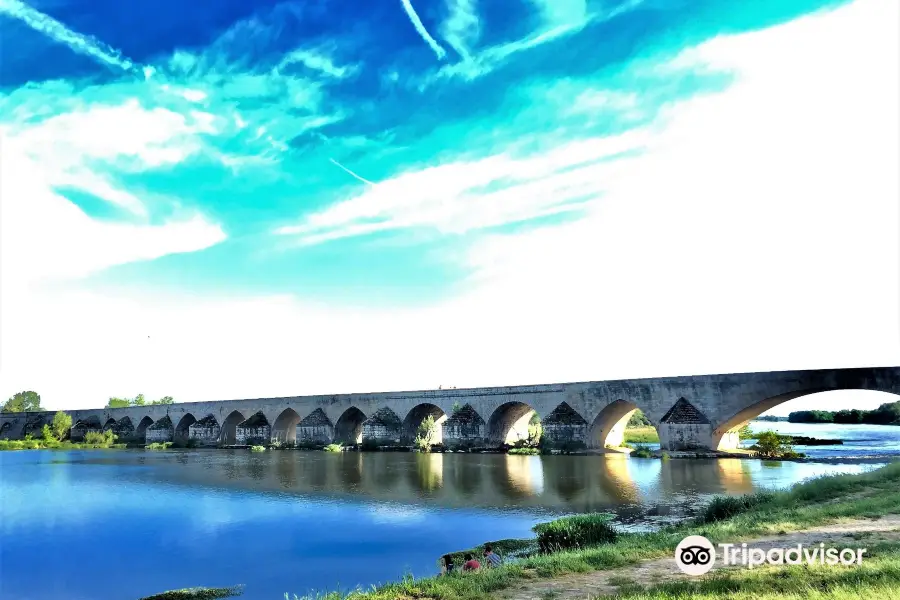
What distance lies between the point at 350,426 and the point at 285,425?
336 inches

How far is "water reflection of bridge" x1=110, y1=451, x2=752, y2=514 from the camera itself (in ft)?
59.3

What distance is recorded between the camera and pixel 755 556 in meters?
7.48

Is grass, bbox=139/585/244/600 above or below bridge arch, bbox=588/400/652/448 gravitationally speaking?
above

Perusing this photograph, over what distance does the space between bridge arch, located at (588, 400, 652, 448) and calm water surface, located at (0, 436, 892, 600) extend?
387cm

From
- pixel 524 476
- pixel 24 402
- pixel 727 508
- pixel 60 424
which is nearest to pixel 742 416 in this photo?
pixel 524 476

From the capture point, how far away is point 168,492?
861 inches

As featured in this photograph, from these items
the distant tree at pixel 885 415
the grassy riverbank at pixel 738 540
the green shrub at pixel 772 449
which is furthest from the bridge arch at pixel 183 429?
the distant tree at pixel 885 415

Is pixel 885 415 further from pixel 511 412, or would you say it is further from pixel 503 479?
pixel 503 479

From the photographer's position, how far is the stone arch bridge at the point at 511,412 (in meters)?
28.2

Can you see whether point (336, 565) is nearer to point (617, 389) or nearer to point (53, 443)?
point (617, 389)

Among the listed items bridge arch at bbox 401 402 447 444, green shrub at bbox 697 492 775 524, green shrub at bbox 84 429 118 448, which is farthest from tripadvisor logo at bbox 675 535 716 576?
green shrub at bbox 84 429 118 448

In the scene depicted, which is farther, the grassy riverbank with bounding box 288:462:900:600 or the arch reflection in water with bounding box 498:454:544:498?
the arch reflection in water with bounding box 498:454:544:498

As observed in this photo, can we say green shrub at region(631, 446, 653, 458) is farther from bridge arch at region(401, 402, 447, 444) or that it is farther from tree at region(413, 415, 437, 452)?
tree at region(413, 415, 437, 452)

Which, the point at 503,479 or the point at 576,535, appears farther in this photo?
the point at 503,479
